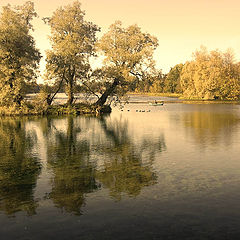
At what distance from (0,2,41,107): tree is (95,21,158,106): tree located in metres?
14.3

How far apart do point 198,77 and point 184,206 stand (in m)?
108

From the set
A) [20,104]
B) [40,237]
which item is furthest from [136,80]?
[40,237]

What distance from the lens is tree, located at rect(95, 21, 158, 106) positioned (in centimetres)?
6003

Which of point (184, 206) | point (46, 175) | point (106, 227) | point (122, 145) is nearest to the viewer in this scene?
point (106, 227)

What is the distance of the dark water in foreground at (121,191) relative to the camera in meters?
10.8

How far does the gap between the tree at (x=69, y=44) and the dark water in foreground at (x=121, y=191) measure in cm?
3469

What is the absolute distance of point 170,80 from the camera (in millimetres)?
190000

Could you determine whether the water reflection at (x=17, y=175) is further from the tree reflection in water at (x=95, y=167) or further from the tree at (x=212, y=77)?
the tree at (x=212, y=77)

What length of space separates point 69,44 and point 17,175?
146 ft

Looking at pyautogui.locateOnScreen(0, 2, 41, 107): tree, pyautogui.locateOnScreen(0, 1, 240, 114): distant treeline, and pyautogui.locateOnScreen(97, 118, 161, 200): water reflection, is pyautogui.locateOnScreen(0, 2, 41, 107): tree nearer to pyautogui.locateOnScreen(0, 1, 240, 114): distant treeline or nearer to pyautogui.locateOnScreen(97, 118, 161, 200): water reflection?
pyautogui.locateOnScreen(0, 1, 240, 114): distant treeline

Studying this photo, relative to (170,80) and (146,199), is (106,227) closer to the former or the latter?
(146,199)

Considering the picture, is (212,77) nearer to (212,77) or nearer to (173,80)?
(212,77)

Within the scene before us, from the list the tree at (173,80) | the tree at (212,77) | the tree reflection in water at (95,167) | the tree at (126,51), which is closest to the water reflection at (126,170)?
the tree reflection in water at (95,167)

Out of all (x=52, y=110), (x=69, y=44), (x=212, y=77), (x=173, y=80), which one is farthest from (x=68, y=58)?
(x=173, y=80)
